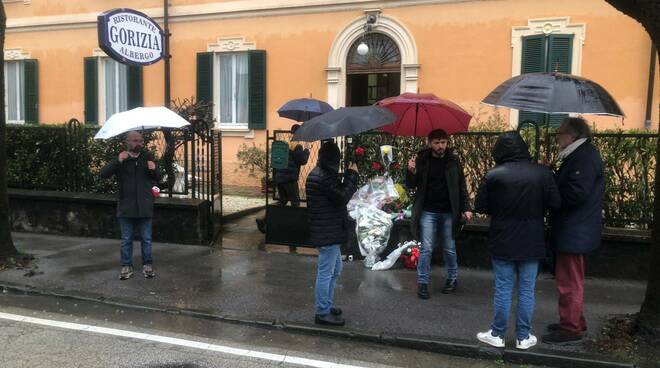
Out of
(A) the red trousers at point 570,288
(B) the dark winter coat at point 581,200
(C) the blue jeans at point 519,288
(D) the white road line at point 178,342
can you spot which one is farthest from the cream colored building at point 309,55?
(D) the white road line at point 178,342

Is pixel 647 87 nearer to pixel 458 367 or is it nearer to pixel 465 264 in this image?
pixel 465 264

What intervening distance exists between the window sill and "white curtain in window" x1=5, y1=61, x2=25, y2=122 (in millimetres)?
6570

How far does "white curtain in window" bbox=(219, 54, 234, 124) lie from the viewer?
13.6 metres

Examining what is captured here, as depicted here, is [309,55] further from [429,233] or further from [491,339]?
[491,339]

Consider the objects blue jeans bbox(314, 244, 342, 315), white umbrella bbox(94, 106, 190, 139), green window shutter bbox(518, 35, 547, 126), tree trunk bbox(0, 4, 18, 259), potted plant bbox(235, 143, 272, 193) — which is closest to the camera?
blue jeans bbox(314, 244, 342, 315)

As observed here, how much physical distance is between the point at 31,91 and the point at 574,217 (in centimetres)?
1532

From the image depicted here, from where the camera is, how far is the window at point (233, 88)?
13510 millimetres

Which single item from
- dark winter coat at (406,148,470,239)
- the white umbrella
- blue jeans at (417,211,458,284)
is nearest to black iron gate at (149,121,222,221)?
the white umbrella

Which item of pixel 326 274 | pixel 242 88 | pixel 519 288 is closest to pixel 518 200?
pixel 519 288

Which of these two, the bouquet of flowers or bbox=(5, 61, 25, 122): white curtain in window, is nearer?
the bouquet of flowers

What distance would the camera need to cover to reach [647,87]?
33.7 feet

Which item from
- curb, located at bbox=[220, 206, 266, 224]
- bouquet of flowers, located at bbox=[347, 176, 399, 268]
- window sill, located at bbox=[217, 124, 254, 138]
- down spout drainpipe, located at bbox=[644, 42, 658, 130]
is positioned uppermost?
down spout drainpipe, located at bbox=[644, 42, 658, 130]

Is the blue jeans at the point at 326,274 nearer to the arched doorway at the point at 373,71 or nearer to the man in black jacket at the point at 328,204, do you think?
the man in black jacket at the point at 328,204

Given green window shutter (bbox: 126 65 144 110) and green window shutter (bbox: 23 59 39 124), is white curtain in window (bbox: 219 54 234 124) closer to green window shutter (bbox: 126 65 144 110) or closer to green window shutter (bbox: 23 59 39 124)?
green window shutter (bbox: 126 65 144 110)
